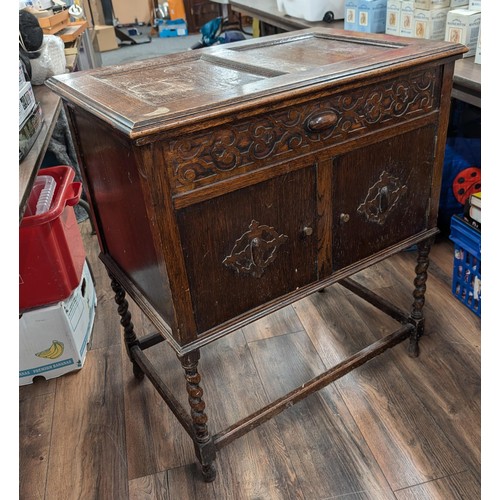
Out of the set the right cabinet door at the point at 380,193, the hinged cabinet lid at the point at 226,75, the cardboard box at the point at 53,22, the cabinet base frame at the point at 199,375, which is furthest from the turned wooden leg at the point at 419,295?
the cardboard box at the point at 53,22

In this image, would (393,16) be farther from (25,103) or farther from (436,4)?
(25,103)

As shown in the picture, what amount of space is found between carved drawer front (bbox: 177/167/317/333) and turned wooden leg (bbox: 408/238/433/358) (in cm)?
45

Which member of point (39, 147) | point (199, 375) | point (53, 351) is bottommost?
point (53, 351)

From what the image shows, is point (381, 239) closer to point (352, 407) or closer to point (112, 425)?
point (352, 407)

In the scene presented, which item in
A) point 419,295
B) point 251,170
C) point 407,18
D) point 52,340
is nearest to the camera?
point 251,170

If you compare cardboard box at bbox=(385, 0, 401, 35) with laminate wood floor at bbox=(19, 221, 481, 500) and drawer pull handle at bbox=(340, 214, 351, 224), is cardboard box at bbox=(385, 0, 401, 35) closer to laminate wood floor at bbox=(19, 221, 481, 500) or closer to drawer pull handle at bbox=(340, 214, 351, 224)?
laminate wood floor at bbox=(19, 221, 481, 500)

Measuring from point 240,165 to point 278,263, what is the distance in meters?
0.27

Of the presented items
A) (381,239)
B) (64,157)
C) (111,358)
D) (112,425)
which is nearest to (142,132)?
(381,239)

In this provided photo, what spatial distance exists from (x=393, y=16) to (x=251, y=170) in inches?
57.0

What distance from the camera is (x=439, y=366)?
1636mm

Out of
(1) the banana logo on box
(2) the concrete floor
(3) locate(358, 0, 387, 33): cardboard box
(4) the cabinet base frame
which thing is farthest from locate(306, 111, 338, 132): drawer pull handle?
(2) the concrete floor

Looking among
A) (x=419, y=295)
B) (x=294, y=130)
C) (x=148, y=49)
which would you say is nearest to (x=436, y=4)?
(x=419, y=295)

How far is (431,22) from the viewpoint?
1.88 meters

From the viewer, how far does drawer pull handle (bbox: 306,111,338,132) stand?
1051mm
